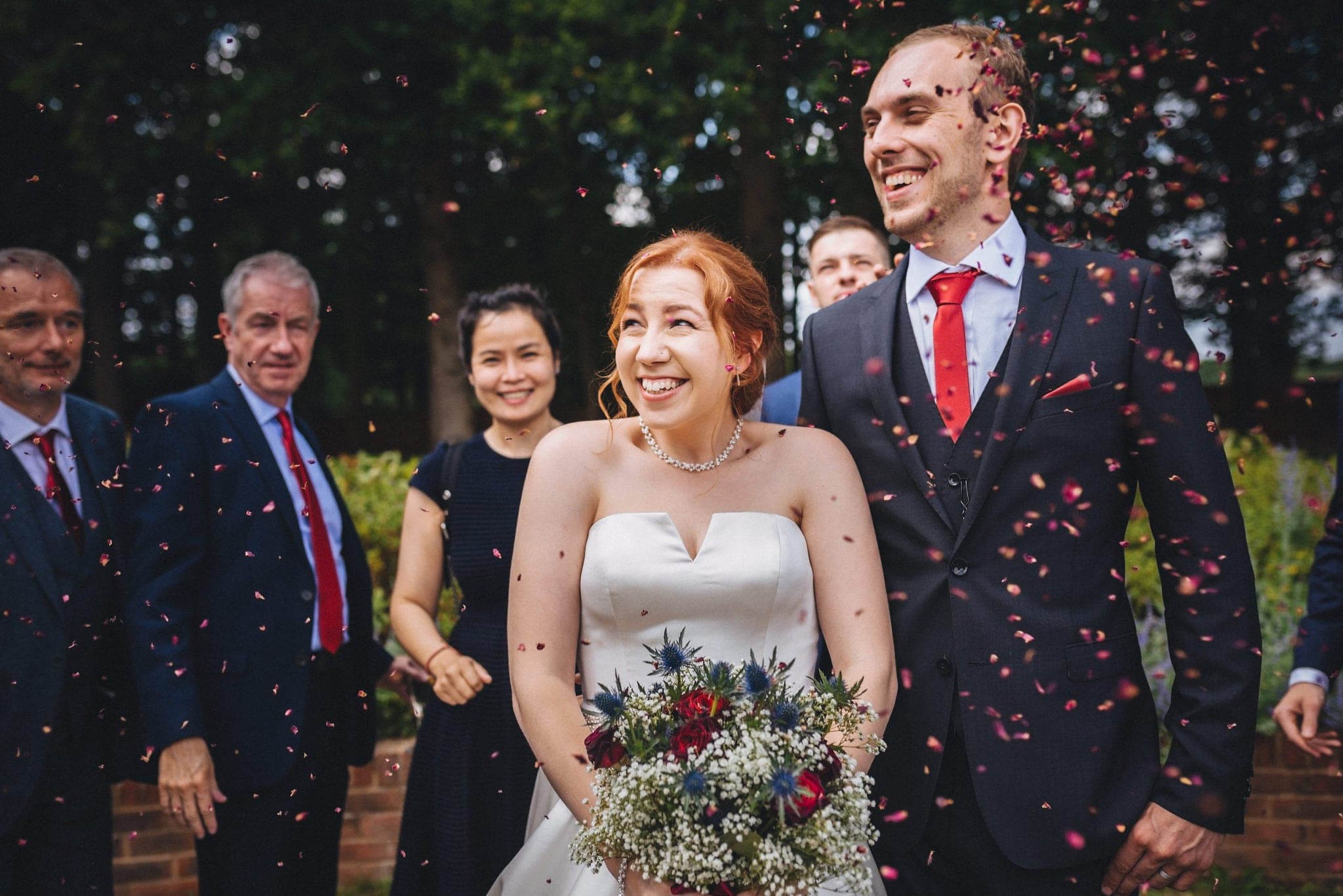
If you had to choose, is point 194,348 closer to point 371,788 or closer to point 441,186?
point 441,186

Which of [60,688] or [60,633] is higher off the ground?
[60,633]

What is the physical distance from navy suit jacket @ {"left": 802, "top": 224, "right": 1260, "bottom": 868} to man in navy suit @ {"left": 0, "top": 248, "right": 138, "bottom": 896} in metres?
2.59

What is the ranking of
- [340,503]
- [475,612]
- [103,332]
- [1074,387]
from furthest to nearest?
[103,332], [340,503], [475,612], [1074,387]

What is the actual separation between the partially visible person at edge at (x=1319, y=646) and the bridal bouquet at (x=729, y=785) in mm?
1703

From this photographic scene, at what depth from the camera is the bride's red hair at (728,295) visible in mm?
2818

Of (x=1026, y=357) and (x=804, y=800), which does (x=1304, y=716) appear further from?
(x=804, y=800)

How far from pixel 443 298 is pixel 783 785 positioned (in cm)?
1438

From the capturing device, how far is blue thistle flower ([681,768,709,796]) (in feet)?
6.81

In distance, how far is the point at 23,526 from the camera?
11.2 feet

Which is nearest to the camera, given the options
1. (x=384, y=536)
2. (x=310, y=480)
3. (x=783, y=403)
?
(x=310, y=480)

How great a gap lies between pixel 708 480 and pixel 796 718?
2.79ft

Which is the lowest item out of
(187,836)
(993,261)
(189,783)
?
(187,836)

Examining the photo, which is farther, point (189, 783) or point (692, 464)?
point (189, 783)

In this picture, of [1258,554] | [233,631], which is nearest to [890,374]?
[233,631]
